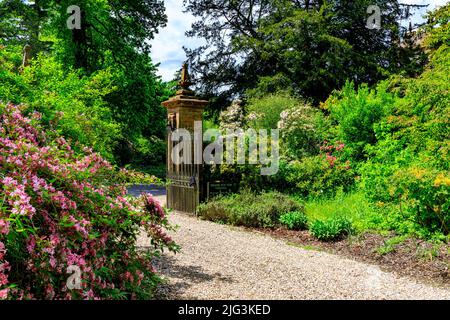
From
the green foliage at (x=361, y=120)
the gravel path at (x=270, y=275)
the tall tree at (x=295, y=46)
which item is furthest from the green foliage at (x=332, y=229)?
the tall tree at (x=295, y=46)

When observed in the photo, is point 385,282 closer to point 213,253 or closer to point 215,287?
point 215,287

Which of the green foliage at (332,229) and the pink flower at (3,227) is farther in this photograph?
the green foliage at (332,229)

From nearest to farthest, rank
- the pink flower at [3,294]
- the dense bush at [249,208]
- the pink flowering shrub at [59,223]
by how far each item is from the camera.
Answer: the pink flower at [3,294] < the pink flowering shrub at [59,223] < the dense bush at [249,208]

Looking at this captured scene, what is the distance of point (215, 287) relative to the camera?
425 centimetres

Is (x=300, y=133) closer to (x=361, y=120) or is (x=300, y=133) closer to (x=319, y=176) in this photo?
(x=361, y=120)

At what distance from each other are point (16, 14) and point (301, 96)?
13098mm

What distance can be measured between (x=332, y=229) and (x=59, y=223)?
4.70 m

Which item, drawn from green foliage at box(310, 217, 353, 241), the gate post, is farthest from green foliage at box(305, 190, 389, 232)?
the gate post

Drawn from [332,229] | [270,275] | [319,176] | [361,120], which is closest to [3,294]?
[270,275]

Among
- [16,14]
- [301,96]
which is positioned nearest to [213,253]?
[301,96]

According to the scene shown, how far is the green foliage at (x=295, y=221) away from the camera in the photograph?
742 centimetres

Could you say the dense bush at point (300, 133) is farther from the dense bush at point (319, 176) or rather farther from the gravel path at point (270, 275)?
the gravel path at point (270, 275)

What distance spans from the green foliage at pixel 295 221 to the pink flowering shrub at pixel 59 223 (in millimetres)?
3749

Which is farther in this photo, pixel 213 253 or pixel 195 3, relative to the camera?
pixel 195 3
